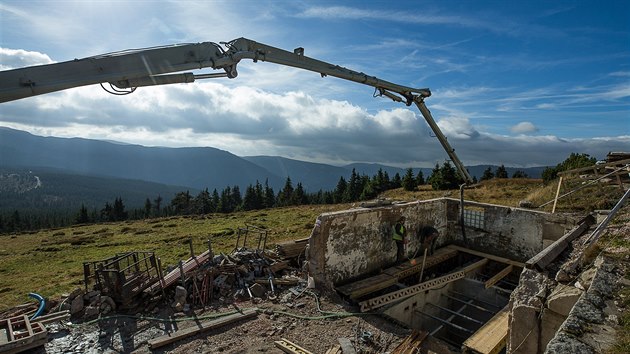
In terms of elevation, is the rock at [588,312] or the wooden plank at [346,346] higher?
the rock at [588,312]

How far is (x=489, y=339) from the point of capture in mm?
6926

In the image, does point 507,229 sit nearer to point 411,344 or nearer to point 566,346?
point 411,344

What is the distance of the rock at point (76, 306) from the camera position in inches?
354

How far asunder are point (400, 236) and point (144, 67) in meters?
8.35

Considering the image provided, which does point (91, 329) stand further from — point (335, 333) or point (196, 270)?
point (335, 333)

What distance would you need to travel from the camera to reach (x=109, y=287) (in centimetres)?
938

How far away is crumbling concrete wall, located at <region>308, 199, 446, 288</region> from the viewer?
894 centimetres

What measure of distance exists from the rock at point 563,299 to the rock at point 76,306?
11120 mm

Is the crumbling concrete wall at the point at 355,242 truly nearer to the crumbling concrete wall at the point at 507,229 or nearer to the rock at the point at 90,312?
the crumbling concrete wall at the point at 507,229

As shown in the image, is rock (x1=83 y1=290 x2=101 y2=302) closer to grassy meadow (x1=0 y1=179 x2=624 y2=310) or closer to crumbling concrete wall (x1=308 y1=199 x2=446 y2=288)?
grassy meadow (x1=0 y1=179 x2=624 y2=310)

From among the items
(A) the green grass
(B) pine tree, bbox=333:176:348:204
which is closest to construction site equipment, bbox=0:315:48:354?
(A) the green grass

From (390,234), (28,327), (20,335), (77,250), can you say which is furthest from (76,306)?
(77,250)

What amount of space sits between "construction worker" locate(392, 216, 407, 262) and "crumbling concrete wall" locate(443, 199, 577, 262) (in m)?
3.24

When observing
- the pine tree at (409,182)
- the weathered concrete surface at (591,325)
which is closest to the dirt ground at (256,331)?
the weathered concrete surface at (591,325)
